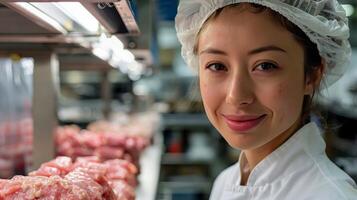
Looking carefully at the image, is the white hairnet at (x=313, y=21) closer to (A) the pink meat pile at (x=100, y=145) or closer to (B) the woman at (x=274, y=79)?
(B) the woman at (x=274, y=79)

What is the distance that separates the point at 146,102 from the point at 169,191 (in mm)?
1150

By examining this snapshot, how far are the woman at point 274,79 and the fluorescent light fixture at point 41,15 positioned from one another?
0.42 m

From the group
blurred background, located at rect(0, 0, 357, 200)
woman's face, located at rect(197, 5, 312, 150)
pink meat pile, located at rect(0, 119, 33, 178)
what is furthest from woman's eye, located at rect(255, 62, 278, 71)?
pink meat pile, located at rect(0, 119, 33, 178)

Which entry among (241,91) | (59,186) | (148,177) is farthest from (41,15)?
(148,177)

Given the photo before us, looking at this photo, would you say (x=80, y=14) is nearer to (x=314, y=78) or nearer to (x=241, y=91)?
(x=241, y=91)

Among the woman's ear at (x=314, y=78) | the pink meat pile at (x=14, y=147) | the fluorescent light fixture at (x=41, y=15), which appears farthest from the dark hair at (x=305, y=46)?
the pink meat pile at (x=14, y=147)

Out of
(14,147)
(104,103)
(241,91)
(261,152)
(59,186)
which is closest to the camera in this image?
(59,186)

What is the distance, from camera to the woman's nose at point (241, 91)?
44.8 inches

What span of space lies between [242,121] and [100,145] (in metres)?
1.38

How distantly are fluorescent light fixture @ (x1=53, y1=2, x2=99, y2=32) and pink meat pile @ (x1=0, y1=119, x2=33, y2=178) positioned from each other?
104cm

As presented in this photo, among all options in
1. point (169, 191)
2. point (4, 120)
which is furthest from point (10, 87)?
point (169, 191)

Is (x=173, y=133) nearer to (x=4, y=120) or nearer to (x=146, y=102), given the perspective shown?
(x=146, y=102)

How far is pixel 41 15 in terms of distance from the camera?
119 cm

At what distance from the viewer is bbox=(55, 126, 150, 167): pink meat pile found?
2.25m
